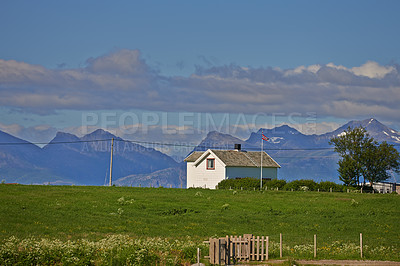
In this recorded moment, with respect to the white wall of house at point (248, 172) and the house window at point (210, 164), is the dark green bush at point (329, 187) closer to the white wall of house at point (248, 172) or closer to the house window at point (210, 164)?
the white wall of house at point (248, 172)

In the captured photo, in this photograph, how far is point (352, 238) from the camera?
39438 millimetres

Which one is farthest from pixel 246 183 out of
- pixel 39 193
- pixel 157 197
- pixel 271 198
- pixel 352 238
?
pixel 352 238

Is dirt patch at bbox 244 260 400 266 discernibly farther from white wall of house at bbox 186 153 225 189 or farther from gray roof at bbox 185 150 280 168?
white wall of house at bbox 186 153 225 189

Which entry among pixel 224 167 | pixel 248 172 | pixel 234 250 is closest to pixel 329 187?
pixel 248 172

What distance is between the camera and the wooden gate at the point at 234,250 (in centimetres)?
2770

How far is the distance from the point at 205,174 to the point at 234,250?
67122 mm

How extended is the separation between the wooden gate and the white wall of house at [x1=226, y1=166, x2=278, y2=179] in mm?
62194

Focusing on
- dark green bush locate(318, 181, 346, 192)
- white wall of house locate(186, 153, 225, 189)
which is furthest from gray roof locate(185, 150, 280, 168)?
dark green bush locate(318, 181, 346, 192)

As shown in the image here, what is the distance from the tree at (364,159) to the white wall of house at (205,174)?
2603 cm

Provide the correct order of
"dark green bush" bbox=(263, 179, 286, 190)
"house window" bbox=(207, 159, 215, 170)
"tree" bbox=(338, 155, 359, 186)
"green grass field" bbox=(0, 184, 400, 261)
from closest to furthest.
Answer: "green grass field" bbox=(0, 184, 400, 261), "dark green bush" bbox=(263, 179, 286, 190), "house window" bbox=(207, 159, 215, 170), "tree" bbox=(338, 155, 359, 186)

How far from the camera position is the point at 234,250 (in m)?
28.8

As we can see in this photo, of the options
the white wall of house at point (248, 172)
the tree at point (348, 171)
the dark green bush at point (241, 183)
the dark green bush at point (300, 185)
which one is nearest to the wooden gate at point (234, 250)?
the dark green bush at point (300, 185)

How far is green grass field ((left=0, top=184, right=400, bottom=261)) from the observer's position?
36406 mm

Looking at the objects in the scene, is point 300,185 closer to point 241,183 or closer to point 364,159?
point 241,183
